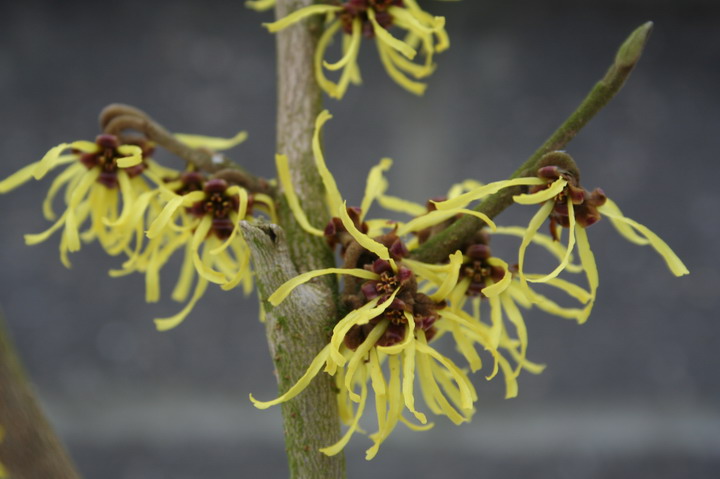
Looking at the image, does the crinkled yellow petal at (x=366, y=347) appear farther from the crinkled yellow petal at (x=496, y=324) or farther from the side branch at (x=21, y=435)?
the side branch at (x=21, y=435)

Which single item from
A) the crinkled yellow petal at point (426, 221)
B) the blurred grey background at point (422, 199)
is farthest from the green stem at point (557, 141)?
the blurred grey background at point (422, 199)

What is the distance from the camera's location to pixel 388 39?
334 mm

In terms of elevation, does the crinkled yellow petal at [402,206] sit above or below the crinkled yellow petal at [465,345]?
above

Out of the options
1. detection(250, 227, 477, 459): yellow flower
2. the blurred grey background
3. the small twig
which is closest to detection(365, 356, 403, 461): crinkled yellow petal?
detection(250, 227, 477, 459): yellow flower

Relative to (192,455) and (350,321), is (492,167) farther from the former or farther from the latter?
(350,321)

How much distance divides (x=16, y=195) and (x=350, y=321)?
75 cm

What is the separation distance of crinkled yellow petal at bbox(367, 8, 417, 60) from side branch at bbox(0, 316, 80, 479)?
0.22m

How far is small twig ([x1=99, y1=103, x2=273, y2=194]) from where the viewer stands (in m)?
0.33

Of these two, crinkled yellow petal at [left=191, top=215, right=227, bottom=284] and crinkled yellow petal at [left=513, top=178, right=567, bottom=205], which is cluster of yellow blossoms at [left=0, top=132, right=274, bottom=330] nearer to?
crinkled yellow petal at [left=191, top=215, right=227, bottom=284]

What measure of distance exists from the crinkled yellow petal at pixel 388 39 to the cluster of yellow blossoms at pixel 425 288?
0.16 feet

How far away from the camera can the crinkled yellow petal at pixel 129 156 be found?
30 centimetres

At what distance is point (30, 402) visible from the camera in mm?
331

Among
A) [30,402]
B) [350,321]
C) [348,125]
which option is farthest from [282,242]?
[348,125]

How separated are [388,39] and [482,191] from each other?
0.36ft
